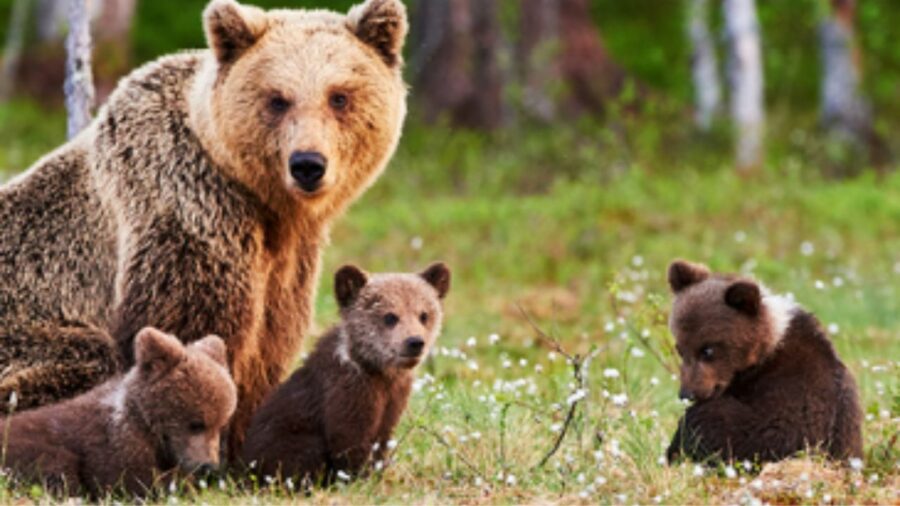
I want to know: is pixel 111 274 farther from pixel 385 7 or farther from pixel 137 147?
pixel 385 7

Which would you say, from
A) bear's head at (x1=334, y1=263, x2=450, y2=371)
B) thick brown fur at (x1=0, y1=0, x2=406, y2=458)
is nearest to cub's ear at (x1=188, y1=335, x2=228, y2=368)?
thick brown fur at (x1=0, y1=0, x2=406, y2=458)

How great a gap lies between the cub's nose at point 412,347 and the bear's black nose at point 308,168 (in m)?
0.85

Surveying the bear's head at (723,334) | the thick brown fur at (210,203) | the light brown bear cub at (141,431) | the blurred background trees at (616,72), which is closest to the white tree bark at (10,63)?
the blurred background trees at (616,72)

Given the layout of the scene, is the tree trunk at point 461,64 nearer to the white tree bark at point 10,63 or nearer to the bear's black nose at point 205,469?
the white tree bark at point 10,63

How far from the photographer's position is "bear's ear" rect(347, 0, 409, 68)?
306 inches

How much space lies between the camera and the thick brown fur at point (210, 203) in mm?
7527

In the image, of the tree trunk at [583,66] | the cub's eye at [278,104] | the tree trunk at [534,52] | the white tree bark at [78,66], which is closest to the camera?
the cub's eye at [278,104]

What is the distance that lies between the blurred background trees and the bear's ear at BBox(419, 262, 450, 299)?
8.51 meters

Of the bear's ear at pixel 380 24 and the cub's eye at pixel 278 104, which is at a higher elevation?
the bear's ear at pixel 380 24

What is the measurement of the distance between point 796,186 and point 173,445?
1136cm

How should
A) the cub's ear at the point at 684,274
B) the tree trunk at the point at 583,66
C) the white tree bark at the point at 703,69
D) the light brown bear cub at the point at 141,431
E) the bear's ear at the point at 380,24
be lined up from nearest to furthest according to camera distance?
the light brown bear cub at the point at 141,431 → the cub's ear at the point at 684,274 → the bear's ear at the point at 380,24 → the white tree bark at the point at 703,69 → the tree trunk at the point at 583,66

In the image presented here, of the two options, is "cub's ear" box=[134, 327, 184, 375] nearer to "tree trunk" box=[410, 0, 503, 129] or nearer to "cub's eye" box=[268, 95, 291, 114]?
"cub's eye" box=[268, 95, 291, 114]

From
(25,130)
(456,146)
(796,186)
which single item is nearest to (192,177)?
(796,186)

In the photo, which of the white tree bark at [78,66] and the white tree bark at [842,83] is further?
the white tree bark at [842,83]
